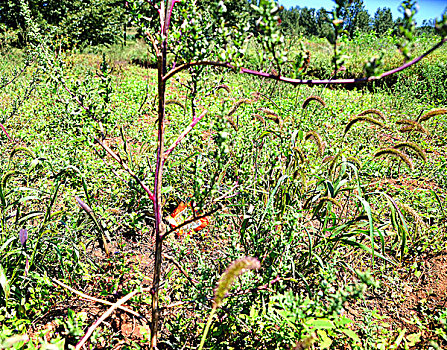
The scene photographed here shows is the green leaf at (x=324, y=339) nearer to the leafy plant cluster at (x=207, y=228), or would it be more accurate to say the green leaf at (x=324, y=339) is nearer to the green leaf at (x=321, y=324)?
the leafy plant cluster at (x=207, y=228)

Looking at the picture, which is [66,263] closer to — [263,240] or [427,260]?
[263,240]

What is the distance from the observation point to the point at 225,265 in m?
2.07

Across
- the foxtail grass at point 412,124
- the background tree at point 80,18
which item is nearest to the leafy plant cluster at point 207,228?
the foxtail grass at point 412,124

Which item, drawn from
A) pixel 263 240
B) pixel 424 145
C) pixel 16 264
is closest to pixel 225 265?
pixel 263 240

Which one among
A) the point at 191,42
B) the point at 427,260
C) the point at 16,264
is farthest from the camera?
the point at 427,260

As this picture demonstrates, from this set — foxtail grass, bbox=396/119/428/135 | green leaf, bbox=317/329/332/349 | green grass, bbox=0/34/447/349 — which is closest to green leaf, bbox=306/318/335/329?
green grass, bbox=0/34/447/349

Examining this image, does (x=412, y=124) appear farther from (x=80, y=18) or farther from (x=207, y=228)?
(x=80, y=18)

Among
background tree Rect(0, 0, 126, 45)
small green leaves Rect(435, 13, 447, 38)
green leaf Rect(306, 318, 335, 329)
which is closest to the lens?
small green leaves Rect(435, 13, 447, 38)

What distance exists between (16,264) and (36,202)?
118 centimetres

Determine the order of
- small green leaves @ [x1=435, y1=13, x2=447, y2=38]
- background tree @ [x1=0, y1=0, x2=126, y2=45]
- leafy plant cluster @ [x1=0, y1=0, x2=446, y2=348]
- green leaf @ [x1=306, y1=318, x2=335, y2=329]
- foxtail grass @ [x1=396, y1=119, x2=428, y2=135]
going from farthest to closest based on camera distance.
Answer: background tree @ [x1=0, y1=0, x2=126, y2=45], foxtail grass @ [x1=396, y1=119, x2=428, y2=135], green leaf @ [x1=306, y1=318, x2=335, y2=329], leafy plant cluster @ [x1=0, y1=0, x2=446, y2=348], small green leaves @ [x1=435, y1=13, x2=447, y2=38]

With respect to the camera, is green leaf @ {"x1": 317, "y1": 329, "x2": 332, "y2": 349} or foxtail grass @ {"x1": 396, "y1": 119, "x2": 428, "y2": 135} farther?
foxtail grass @ {"x1": 396, "y1": 119, "x2": 428, "y2": 135}

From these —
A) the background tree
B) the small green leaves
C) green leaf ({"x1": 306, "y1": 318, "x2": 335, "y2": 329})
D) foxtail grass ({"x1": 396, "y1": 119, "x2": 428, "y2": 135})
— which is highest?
the background tree

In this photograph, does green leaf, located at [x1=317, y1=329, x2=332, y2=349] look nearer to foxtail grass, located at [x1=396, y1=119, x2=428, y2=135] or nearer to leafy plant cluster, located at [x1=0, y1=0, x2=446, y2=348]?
leafy plant cluster, located at [x1=0, y1=0, x2=446, y2=348]

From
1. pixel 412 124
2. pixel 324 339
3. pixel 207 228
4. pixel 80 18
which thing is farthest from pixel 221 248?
pixel 80 18
